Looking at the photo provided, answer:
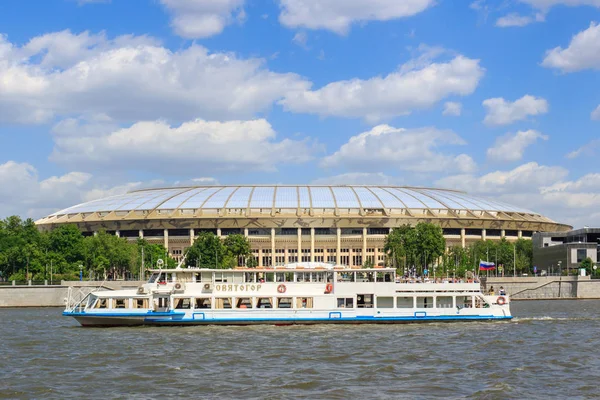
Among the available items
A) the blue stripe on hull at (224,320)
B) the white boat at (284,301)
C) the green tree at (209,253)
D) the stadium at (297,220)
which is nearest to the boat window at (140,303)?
the white boat at (284,301)

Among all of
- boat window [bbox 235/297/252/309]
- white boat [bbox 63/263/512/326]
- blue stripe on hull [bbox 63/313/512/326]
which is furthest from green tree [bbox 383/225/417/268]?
boat window [bbox 235/297/252/309]

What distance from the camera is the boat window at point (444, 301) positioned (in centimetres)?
6112

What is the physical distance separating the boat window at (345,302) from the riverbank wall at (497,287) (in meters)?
47.2

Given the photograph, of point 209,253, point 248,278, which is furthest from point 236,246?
point 248,278

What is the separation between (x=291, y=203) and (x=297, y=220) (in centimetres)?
577

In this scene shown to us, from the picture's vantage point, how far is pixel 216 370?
3834 cm

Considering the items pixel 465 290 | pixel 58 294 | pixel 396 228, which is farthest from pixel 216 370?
pixel 396 228

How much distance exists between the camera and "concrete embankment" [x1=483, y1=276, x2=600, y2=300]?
110688 millimetres

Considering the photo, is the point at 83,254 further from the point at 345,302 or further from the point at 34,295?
the point at 345,302

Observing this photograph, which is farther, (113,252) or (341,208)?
(341,208)

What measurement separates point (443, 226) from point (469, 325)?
94.7 m

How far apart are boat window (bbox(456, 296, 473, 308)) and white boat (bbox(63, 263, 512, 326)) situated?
0.22ft

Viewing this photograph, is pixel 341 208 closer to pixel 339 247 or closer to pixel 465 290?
pixel 339 247

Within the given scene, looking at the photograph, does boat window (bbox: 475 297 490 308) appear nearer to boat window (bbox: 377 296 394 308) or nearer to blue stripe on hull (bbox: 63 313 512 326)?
blue stripe on hull (bbox: 63 313 512 326)
